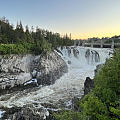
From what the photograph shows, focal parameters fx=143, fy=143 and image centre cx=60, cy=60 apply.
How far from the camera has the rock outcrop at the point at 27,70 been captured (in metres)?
20.0

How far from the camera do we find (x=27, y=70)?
23375 millimetres

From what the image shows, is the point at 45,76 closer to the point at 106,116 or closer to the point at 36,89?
the point at 36,89

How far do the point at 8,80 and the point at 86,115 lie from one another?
1626 cm

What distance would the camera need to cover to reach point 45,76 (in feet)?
77.4

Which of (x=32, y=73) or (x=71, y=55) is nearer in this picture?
(x=32, y=73)

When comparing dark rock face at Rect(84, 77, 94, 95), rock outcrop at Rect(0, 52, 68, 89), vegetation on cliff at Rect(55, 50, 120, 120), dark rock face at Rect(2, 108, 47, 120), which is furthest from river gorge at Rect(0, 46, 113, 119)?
vegetation on cliff at Rect(55, 50, 120, 120)

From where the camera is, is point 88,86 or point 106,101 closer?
point 106,101

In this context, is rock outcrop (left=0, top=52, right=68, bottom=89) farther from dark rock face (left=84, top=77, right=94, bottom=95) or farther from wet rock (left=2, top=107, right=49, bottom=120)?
dark rock face (left=84, top=77, right=94, bottom=95)

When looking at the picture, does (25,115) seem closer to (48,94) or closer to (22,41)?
(48,94)

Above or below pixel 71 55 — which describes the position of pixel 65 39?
above

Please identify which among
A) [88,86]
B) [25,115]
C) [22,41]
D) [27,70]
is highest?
[22,41]

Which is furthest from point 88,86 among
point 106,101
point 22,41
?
point 22,41

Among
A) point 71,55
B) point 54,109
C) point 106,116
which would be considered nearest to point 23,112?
point 54,109

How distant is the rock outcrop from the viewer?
19995 millimetres
